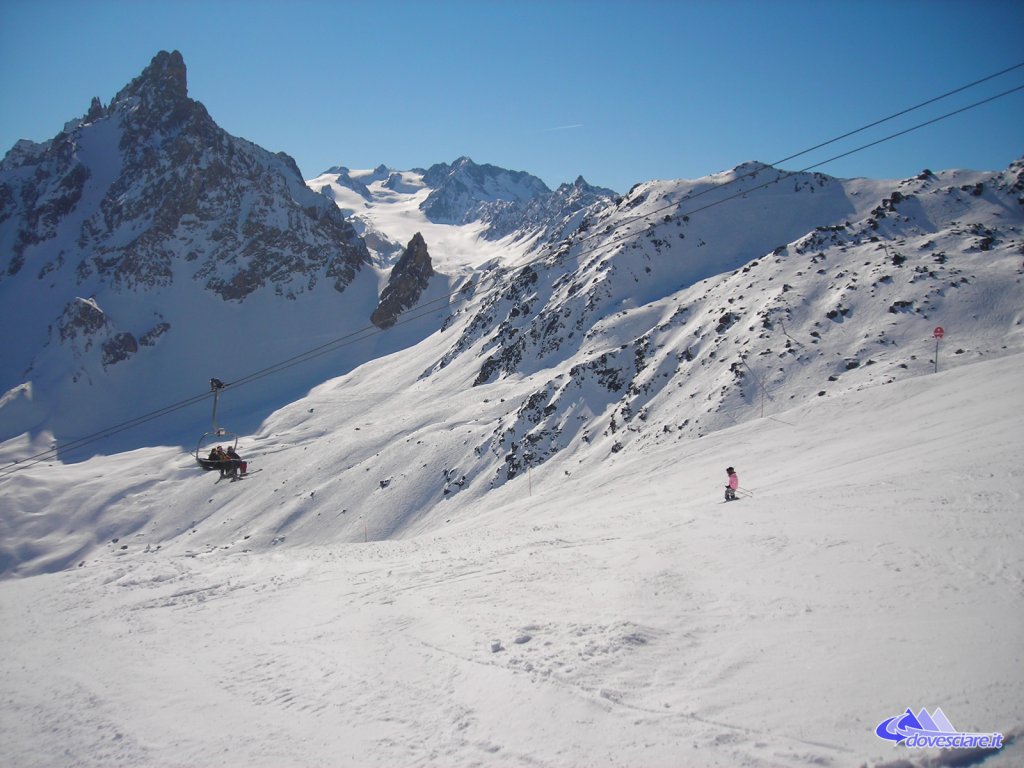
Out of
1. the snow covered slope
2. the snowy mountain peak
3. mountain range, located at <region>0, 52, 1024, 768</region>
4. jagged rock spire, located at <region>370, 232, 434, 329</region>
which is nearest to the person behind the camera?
the snow covered slope

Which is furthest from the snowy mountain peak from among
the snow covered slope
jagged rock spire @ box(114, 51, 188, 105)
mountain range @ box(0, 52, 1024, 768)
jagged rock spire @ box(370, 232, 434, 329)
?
the snow covered slope

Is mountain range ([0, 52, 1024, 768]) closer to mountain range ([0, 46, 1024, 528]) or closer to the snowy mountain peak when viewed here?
mountain range ([0, 46, 1024, 528])

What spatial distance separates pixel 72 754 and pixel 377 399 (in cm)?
6646

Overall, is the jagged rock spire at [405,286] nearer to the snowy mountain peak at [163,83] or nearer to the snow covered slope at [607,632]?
the snowy mountain peak at [163,83]

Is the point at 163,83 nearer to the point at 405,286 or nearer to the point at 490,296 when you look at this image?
the point at 405,286

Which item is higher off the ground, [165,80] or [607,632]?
[165,80]

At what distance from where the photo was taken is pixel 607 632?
34.4 ft

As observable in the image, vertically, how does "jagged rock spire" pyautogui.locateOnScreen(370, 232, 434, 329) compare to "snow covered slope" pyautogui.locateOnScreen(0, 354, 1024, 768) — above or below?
above

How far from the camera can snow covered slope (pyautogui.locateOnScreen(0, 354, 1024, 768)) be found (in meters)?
7.83

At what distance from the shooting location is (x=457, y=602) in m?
13.5

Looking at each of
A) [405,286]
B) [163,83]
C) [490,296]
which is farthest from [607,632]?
[163,83]

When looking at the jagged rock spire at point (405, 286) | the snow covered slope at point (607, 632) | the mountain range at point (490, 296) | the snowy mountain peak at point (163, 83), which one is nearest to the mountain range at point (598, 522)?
the snow covered slope at point (607, 632)

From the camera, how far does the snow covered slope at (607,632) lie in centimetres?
783

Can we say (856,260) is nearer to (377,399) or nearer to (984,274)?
(984,274)
